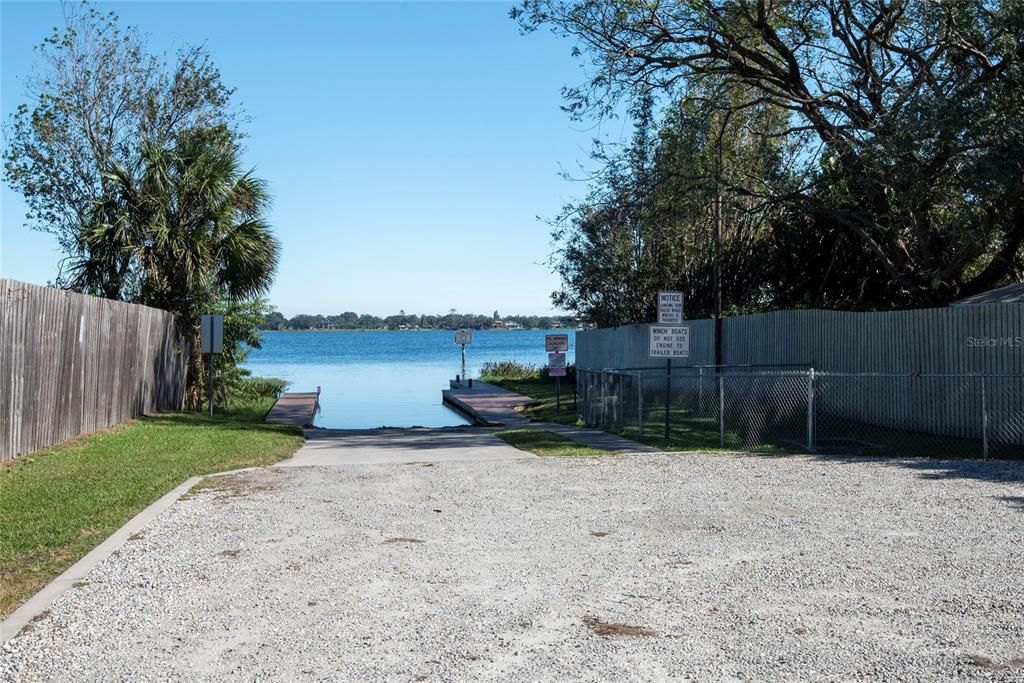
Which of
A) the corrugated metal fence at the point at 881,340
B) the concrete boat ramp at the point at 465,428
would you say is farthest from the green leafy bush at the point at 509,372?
the corrugated metal fence at the point at 881,340

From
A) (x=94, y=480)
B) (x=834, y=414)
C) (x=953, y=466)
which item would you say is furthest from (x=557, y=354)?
Answer: (x=94, y=480)

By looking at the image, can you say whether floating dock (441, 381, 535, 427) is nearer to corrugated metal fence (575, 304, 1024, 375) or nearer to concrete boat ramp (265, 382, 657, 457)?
concrete boat ramp (265, 382, 657, 457)

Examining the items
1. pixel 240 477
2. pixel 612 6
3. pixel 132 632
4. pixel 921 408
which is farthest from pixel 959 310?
pixel 132 632

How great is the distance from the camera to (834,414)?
18.8 metres

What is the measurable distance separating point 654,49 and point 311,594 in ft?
49.7

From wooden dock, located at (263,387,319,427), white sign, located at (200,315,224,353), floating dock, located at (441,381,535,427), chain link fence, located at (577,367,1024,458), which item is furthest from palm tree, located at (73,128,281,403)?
chain link fence, located at (577,367,1024,458)

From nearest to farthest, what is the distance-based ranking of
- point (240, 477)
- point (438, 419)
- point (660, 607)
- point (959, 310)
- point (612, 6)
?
point (660, 607)
point (240, 477)
point (959, 310)
point (612, 6)
point (438, 419)

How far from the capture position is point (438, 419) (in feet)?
92.3

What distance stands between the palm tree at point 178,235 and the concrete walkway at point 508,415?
6.66 m

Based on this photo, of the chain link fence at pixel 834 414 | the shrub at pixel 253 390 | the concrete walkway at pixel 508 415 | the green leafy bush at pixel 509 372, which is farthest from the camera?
the green leafy bush at pixel 509 372

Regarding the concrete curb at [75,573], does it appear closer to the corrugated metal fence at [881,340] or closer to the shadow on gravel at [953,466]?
the shadow on gravel at [953,466]

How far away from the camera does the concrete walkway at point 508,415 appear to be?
16.2 m

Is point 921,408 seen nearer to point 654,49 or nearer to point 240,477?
point 654,49

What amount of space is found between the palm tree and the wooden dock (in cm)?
309
